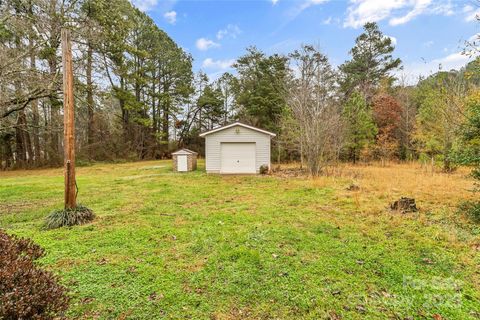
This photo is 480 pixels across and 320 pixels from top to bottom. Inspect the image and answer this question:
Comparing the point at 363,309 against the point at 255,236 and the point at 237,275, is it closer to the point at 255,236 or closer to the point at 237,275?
the point at 237,275

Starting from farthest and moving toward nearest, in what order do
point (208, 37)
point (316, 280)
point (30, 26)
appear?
1. point (208, 37)
2. point (30, 26)
3. point (316, 280)

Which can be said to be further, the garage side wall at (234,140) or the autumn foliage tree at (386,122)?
the autumn foliage tree at (386,122)

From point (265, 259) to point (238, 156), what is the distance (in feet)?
32.2

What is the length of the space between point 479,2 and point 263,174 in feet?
30.7

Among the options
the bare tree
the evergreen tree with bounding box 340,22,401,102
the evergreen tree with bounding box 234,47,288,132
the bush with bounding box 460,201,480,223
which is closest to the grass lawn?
the bush with bounding box 460,201,480,223

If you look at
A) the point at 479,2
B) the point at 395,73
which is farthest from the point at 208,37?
the point at 395,73

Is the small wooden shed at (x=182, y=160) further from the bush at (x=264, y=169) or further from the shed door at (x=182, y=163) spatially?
the bush at (x=264, y=169)

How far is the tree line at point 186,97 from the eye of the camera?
35.4 feet

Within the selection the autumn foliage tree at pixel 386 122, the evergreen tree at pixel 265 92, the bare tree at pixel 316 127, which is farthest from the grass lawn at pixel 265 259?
the evergreen tree at pixel 265 92

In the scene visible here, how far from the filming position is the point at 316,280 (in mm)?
2896

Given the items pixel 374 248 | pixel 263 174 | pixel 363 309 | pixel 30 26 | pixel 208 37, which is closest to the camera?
pixel 363 309

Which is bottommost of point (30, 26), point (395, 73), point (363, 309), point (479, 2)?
point (363, 309)

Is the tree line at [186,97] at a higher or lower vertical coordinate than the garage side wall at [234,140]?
higher

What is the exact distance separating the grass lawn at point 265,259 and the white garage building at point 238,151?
6.61m
